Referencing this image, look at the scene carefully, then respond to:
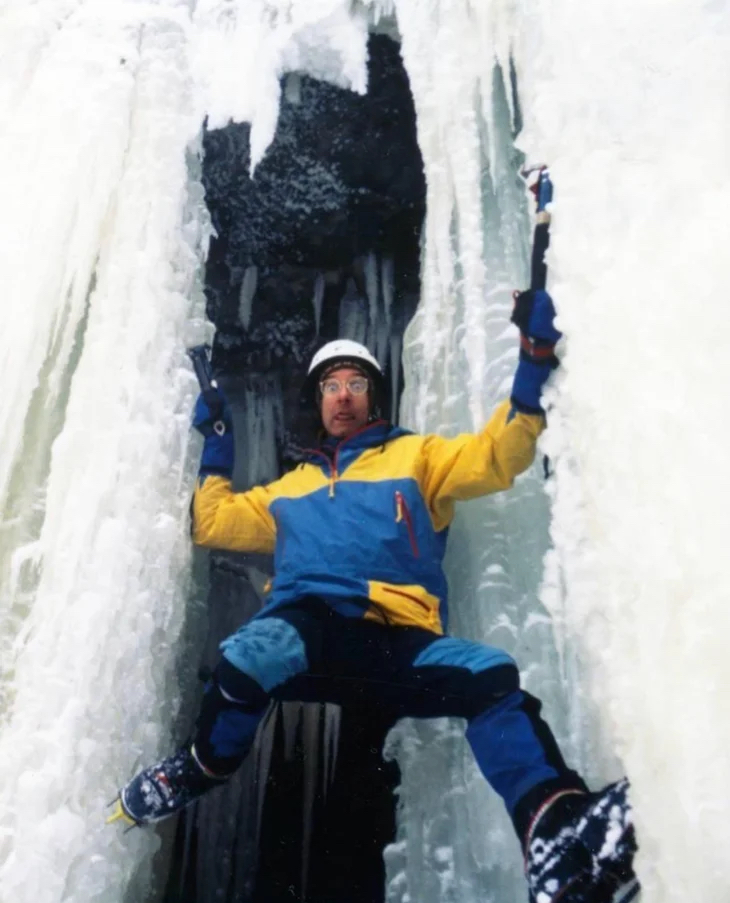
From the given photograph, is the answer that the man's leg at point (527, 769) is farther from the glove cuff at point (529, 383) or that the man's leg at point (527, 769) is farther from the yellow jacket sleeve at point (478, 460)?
the glove cuff at point (529, 383)

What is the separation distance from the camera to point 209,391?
2.43 meters

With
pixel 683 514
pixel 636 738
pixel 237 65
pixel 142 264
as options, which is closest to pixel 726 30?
pixel 683 514

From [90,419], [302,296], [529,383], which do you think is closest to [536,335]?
[529,383]

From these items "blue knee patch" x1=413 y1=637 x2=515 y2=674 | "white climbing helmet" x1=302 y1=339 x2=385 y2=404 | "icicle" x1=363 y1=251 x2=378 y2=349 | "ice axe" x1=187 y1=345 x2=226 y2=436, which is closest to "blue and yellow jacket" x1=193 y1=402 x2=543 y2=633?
"blue knee patch" x1=413 y1=637 x2=515 y2=674

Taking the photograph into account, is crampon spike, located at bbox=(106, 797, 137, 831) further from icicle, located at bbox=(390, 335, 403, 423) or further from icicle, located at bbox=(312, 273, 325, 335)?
icicle, located at bbox=(312, 273, 325, 335)

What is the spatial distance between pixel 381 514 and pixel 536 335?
57cm

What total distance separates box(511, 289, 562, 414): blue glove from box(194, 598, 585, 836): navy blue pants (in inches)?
21.6

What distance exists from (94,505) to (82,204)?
1031 mm

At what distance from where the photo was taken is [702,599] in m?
1.09

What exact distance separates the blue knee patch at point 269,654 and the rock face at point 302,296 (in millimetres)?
1201

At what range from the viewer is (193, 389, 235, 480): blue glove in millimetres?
2383

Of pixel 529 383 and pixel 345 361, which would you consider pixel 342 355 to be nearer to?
pixel 345 361

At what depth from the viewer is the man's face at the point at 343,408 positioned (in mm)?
2330

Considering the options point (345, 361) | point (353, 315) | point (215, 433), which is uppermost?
point (353, 315)
